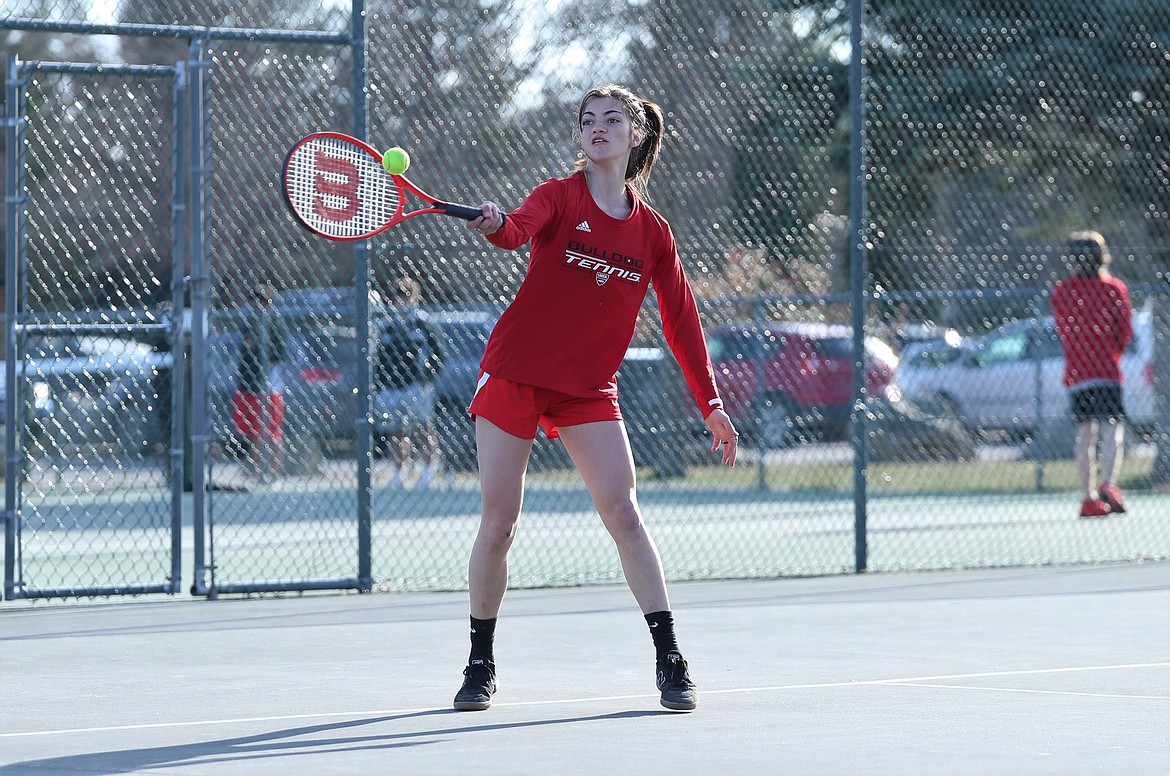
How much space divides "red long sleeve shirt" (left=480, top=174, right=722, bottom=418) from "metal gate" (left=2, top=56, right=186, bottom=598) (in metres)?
3.08

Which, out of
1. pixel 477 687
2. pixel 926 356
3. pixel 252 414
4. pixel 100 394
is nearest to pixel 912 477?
pixel 926 356

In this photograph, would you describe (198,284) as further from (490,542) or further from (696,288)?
(696,288)

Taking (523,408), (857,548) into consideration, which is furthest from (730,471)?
(523,408)

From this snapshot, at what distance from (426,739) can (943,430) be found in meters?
11.6

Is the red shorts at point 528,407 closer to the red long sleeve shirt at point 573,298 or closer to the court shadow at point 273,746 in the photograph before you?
the red long sleeve shirt at point 573,298

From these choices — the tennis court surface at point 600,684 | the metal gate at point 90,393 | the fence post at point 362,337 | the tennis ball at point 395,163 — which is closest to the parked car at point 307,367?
the metal gate at point 90,393

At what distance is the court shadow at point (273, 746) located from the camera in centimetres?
438

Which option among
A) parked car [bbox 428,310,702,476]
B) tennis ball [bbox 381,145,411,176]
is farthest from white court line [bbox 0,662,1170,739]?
parked car [bbox 428,310,702,476]

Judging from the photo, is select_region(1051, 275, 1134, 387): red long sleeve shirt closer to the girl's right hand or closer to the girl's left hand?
the girl's left hand

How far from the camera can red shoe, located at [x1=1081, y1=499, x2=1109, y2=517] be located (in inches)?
457

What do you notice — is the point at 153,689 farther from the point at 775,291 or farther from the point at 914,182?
the point at 914,182

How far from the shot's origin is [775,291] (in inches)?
574

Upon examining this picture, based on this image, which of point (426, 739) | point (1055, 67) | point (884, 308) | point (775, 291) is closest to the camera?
point (426, 739)

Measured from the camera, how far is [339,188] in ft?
18.0
